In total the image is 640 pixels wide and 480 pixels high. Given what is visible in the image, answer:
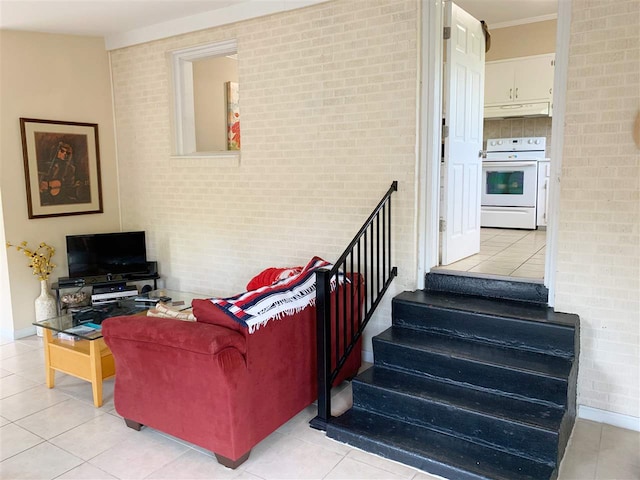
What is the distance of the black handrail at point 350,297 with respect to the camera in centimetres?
276

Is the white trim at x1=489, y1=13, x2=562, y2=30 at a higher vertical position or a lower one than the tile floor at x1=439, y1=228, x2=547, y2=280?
higher

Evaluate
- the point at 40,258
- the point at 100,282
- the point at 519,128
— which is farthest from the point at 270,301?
the point at 519,128

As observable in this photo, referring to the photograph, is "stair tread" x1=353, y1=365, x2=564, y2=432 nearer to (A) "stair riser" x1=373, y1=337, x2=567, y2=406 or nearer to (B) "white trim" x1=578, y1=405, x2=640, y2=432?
(A) "stair riser" x1=373, y1=337, x2=567, y2=406

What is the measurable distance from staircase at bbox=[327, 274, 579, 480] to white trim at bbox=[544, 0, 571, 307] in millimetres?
176

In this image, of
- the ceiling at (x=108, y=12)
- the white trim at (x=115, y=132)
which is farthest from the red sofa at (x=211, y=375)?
the white trim at (x=115, y=132)

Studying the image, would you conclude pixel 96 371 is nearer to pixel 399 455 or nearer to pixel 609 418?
pixel 399 455

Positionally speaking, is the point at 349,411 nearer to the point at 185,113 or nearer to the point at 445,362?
the point at 445,362

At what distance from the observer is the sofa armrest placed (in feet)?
7.60

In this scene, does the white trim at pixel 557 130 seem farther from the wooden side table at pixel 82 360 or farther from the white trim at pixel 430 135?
the wooden side table at pixel 82 360

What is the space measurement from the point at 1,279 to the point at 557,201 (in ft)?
15.1

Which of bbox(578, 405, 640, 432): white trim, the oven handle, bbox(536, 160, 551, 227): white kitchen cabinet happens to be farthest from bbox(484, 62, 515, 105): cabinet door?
bbox(578, 405, 640, 432): white trim

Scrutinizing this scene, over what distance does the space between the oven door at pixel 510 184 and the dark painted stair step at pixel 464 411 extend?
373 centimetres

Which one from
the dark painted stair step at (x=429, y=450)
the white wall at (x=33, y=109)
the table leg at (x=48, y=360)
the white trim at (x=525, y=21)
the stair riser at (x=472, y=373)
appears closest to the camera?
the dark painted stair step at (x=429, y=450)

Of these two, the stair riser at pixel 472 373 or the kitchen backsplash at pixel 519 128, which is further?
the kitchen backsplash at pixel 519 128
